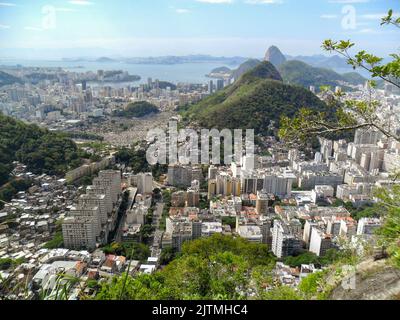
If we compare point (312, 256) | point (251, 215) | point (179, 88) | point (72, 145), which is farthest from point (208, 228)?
point (179, 88)

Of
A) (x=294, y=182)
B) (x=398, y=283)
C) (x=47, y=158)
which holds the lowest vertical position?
(x=294, y=182)

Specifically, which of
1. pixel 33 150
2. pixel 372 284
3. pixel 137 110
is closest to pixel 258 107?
pixel 137 110

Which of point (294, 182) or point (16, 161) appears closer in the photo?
point (16, 161)

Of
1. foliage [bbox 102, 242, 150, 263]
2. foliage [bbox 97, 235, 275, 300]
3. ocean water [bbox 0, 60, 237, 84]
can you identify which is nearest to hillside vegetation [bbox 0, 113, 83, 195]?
foliage [bbox 102, 242, 150, 263]

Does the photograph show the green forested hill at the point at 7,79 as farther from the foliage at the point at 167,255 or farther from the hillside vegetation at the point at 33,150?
the foliage at the point at 167,255

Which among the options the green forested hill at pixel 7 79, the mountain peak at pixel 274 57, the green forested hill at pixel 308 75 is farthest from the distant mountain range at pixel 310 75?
the green forested hill at pixel 7 79

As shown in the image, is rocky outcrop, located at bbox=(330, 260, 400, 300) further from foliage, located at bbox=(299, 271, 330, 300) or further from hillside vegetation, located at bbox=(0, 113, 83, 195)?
hillside vegetation, located at bbox=(0, 113, 83, 195)

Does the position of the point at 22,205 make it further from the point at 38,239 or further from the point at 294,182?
the point at 294,182
